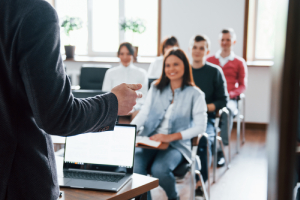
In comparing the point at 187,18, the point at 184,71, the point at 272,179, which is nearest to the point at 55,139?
the point at 184,71

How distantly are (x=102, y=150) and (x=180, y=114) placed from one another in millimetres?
1090

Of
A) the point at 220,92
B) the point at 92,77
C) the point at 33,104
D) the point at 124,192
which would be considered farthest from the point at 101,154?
the point at 92,77

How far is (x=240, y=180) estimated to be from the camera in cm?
331

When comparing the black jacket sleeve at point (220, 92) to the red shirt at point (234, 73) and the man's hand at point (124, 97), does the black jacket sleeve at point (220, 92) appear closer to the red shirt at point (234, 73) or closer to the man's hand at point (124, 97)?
the red shirt at point (234, 73)

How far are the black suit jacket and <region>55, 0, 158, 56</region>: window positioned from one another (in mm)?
5243

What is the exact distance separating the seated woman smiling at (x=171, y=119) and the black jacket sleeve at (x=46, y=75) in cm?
159

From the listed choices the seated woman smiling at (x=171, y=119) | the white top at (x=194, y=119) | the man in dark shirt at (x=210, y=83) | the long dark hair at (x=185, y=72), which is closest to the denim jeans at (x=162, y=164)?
the seated woman smiling at (x=171, y=119)

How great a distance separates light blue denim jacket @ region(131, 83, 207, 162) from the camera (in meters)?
2.43

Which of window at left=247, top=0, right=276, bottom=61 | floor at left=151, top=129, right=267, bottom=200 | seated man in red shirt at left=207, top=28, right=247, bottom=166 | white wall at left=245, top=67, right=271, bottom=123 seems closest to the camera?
floor at left=151, top=129, right=267, bottom=200

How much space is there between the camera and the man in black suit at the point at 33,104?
0.68m

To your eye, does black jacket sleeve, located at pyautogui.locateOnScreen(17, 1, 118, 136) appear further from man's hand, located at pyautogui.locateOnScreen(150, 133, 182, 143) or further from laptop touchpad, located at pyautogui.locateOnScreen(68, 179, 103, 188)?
man's hand, located at pyautogui.locateOnScreen(150, 133, 182, 143)

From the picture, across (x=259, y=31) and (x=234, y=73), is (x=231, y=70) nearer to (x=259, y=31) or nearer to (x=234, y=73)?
(x=234, y=73)

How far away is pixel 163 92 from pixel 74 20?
12.5 feet

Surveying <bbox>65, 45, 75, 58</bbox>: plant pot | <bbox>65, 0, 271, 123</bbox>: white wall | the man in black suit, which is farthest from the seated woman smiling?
<bbox>65, 45, 75, 58</bbox>: plant pot
